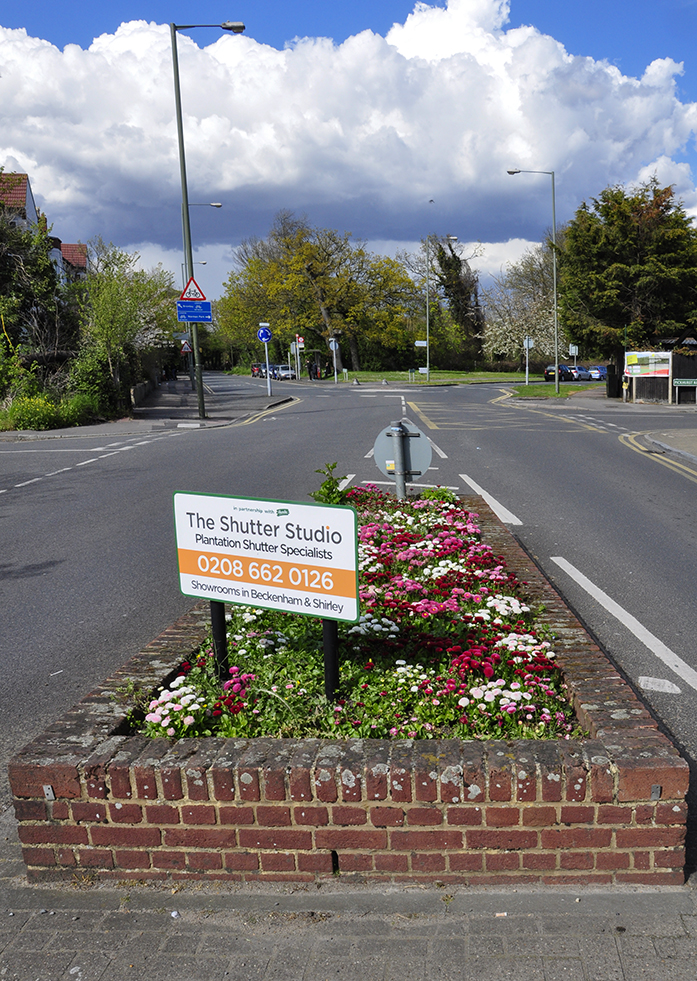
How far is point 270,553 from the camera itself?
134 inches

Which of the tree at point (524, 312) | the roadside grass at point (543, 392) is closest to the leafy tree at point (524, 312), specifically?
the tree at point (524, 312)

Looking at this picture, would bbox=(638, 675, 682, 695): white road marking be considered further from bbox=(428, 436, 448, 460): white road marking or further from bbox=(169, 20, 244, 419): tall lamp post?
bbox=(169, 20, 244, 419): tall lamp post

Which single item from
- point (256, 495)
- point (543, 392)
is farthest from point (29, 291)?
point (543, 392)

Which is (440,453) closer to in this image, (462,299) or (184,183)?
(184,183)

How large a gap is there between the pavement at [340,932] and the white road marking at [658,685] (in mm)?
1731

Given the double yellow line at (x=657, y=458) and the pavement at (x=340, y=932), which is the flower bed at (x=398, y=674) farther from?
the double yellow line at (x=657, y=458)

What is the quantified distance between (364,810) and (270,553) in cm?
116

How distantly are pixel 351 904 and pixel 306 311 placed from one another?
210 feet

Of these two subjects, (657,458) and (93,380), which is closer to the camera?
(657,458)

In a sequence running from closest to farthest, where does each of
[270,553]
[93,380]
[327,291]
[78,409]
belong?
[270,553] < [78,409] < [93,380] < [327,291]

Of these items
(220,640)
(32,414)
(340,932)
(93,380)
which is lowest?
(340,932)

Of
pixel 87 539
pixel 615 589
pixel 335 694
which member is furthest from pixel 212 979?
pixel 87 539

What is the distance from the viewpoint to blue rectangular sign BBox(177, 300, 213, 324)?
2334 cm

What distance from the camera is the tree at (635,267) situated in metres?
34.2
